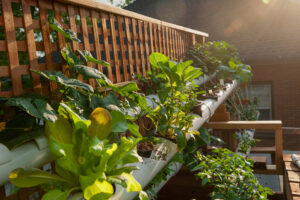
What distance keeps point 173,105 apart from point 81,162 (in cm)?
126

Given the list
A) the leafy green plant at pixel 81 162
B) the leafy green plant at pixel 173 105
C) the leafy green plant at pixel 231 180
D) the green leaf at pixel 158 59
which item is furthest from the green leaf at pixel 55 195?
the green leaf at pixel 158 59

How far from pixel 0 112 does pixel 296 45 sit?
8.73 m

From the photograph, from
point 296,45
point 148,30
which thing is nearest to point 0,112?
point 148,30

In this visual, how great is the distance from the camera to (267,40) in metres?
9.08

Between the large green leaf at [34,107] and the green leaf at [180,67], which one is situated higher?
the green leaf at [180,67]

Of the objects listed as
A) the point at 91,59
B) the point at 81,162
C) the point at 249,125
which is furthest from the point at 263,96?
the point at 81,162

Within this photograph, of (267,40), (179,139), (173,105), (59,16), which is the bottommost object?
(179,139)

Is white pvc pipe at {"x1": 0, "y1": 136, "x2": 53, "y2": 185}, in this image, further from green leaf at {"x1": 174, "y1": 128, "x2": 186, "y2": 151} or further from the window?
the window

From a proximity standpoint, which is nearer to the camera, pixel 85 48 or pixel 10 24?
pixel 10 24

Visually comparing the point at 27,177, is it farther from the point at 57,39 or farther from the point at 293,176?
the point at 293,176

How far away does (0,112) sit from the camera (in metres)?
1.34

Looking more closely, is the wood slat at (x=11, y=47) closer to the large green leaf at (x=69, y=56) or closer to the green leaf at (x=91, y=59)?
the large green leaf at (x=69, y=56)

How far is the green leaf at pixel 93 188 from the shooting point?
1215 millimetres

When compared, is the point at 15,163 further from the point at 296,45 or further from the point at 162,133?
the point at 296,45
